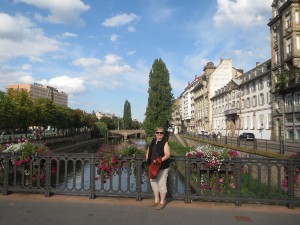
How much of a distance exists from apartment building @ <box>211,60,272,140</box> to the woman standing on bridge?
41.9 metres

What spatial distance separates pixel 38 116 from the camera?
51656 mm

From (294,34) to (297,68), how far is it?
438 centimetres

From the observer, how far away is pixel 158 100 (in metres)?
62.0

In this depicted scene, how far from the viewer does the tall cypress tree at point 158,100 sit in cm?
6130

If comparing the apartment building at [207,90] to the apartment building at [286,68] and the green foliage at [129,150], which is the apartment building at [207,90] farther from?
the green foliage at [129,150]

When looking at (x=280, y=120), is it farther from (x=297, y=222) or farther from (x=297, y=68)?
(x=297, y=222)

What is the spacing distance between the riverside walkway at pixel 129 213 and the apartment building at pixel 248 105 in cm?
4152

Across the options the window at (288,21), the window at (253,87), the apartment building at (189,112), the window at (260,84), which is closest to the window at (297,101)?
the window at (288,21)

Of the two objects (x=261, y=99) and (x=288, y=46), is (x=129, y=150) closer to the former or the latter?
(x=288, y=46)

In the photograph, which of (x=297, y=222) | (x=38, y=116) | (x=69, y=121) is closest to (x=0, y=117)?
(x=38, y=116)

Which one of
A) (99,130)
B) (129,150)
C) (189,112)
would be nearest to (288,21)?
(129,150)

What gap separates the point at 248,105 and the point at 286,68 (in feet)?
50.7

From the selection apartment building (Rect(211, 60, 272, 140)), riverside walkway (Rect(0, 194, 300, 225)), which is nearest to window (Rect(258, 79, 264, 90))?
apartment building (Rect(211, 60, 272, 140))

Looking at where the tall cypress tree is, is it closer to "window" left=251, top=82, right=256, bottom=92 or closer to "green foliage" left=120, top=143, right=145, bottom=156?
"window" left=251, top=82, right=256, bottom=92
